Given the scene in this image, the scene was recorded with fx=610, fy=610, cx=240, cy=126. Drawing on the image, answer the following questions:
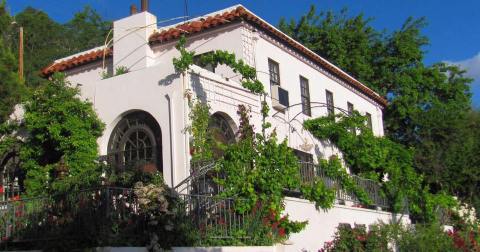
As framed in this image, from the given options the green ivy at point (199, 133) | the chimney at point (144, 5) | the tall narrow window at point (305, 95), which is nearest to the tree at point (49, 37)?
the chimney at point (144, 5)

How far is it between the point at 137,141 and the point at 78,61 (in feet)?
18.1

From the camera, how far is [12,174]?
17.5 metres

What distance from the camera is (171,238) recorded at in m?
10.6

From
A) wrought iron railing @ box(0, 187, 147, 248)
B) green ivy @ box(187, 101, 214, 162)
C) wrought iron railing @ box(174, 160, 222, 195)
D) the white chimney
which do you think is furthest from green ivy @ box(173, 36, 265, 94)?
wrought iron railing @ box(0, 187, 147, 248)

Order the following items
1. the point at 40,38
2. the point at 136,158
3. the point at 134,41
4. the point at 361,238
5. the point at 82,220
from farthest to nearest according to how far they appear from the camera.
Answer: the point at 40,38 → the point at 134,41 → the point at 136,158 → the point at 361,238 → the point at 82,220

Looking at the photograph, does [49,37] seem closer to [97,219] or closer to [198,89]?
[198,89]

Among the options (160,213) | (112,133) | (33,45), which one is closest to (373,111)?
(112,133)

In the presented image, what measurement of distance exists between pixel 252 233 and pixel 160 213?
8.11ft

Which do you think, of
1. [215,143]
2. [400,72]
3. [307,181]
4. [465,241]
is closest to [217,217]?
[215,143]

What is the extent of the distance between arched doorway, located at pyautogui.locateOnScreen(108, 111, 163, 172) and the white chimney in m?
2.71

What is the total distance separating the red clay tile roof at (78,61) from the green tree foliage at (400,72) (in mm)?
15742

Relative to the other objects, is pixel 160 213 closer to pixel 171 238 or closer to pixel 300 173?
pixel 171 238

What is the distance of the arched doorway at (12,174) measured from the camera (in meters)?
17.2

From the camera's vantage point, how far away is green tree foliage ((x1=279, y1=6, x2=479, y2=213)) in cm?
3098
